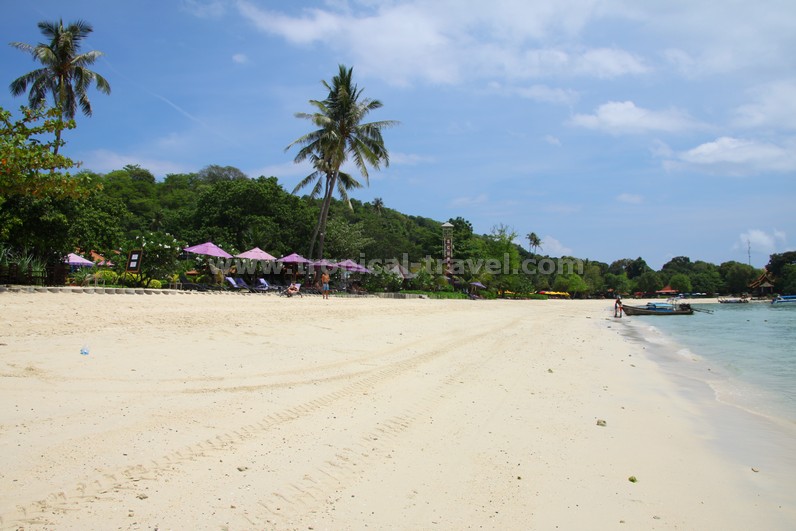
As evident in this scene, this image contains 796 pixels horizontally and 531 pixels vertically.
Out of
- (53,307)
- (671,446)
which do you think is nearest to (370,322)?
(53,307)

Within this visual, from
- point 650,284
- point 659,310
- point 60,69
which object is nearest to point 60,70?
point 60,69

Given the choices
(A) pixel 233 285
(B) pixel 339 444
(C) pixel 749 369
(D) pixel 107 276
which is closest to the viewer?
(B) pixel 339 444

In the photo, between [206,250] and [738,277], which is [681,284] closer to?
[738,277]

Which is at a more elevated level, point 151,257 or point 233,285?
point 151,257

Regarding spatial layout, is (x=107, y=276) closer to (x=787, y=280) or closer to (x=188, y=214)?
(x=188, y=214)

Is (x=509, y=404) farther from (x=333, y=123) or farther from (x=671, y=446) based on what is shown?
(x=333, y=123)

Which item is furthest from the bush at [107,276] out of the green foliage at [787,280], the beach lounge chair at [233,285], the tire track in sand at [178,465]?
the green foliage at [787,280]

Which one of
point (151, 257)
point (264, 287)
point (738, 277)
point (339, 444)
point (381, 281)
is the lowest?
point (339, 444)

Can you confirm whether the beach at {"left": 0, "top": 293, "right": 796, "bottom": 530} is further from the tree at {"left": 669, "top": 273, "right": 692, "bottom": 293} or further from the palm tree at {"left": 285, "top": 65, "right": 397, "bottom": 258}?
the tree at {"left": 669, "top": 273, "right": 692, "bottom": 293}

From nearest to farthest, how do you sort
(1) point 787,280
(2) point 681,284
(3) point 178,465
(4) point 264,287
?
(3) point 178,465 → (4) point 264,287 → (1) point 787,280 → (2) point 681,284

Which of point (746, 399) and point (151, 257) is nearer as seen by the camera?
point (746, 399)

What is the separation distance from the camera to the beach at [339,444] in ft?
9.08

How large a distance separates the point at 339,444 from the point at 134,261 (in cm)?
1558

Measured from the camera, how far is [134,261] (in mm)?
16547
